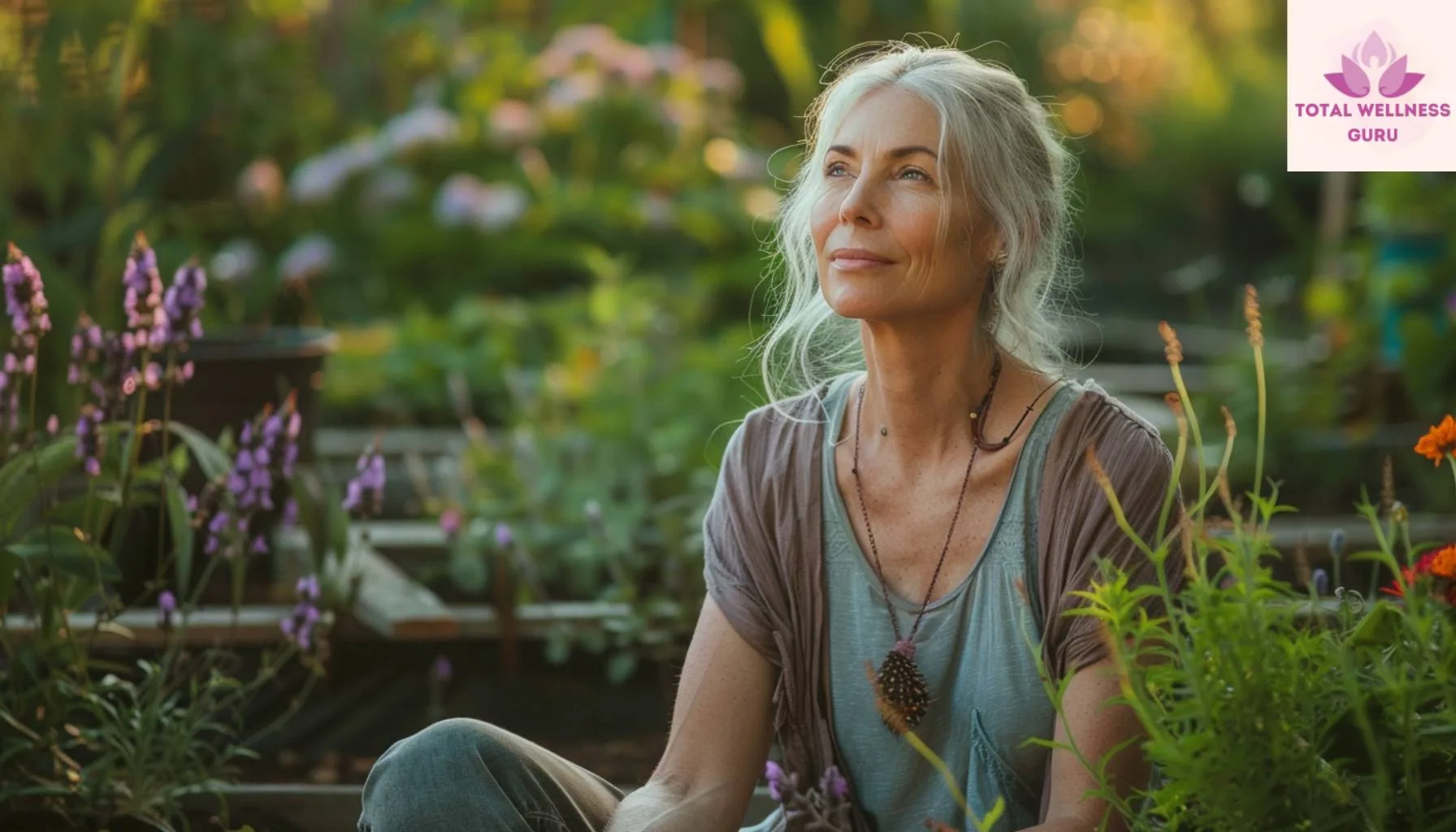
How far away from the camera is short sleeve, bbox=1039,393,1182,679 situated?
75.2 inches

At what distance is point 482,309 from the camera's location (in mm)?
6594

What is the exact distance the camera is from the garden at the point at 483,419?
159 centimetres

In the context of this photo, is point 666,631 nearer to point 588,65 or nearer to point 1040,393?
point 1040,393

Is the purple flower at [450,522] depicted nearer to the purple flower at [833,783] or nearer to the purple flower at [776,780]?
the purple flower at [833,783]

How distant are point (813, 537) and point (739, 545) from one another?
92 millimetres

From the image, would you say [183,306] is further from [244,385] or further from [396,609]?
[244,385]

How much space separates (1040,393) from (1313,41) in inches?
20.5

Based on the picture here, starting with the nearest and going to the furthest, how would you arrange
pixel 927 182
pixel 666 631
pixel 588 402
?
pixel 927 182
pixel 666 631
pixel 588 402

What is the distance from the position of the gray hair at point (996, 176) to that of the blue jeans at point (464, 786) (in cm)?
55

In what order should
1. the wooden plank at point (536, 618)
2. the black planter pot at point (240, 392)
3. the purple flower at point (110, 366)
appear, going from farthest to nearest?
the black planter pot at point (240, 392) < the wooden plank at point (536, 618) < the purple flower at point (110, 366)

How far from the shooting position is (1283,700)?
58.3 inches

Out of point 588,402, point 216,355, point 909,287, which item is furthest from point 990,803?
point 588,402

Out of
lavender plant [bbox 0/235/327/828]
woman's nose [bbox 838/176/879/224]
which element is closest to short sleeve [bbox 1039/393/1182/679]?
woman's nose [bbox 838/176/879/224]

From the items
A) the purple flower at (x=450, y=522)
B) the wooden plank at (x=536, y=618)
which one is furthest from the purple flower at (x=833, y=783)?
the purple flower at (x=450, y=522)
